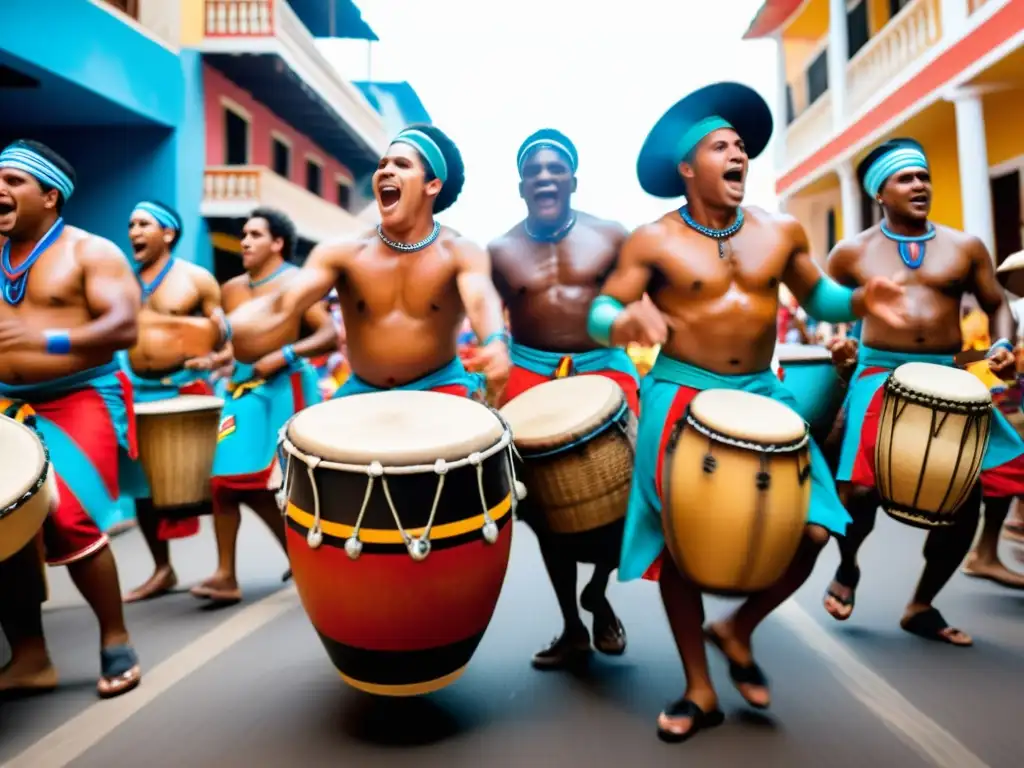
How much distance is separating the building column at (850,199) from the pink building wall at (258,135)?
9456mm

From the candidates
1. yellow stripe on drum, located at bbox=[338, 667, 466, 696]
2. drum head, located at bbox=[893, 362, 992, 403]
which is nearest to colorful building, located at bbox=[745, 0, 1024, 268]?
drum head, located at bbox=[893, 362, 992, 403]

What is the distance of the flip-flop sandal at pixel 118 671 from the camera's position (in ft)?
9.59

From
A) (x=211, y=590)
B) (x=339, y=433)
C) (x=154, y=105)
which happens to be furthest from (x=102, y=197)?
(x=339, y=433)

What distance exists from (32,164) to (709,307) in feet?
8.24

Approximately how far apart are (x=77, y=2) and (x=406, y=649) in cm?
875

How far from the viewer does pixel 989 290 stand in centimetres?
356

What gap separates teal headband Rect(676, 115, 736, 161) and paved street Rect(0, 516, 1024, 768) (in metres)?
1.62

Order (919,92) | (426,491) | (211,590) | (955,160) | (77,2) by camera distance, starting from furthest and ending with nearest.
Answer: (955,160)
(919,92)
(77,2)
(211,590)
(426,491)

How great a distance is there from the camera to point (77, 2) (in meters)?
8.45

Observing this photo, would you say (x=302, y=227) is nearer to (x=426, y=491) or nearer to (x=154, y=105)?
(x=154, y=105)

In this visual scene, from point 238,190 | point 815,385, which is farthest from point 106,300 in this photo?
point 238,190

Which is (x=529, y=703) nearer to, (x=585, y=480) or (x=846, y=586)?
(x=585, y=480)

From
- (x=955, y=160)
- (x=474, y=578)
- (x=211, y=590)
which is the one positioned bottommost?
(x=211, y=590)

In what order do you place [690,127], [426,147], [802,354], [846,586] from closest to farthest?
[690,127] → [426,147] → [846,586] → [802,354]
